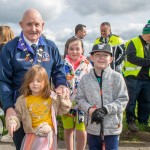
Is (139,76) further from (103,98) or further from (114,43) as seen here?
(103,98)

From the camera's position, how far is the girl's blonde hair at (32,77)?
124 inches

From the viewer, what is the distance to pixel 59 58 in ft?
11.5

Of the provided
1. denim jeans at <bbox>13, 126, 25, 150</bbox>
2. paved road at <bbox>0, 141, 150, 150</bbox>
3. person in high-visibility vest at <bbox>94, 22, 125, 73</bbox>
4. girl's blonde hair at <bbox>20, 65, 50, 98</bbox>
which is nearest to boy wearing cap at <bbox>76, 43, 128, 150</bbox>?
girl's blonde hair at <bbox>20, 65, 50, 98</bbox>

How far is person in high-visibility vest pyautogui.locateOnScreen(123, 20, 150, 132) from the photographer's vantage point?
19.0 feet

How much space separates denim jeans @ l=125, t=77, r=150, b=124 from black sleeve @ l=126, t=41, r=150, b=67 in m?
0.35

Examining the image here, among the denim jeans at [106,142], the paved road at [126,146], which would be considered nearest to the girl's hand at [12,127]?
the denim jeans at [106,142]

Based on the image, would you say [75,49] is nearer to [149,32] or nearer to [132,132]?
[149,32]

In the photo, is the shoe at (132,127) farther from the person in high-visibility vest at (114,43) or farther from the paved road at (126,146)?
the person in high-visibility vest at (114,43)

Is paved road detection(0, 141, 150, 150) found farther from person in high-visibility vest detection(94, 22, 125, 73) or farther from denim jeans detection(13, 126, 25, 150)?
person in high-visibility vest detection(94, 22, 125, 73)

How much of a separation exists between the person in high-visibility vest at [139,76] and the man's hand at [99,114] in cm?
251

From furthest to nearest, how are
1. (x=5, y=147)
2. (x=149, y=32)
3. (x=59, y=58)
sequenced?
(x=149, y=32), (x=5, y=147), (x=59, y=58)

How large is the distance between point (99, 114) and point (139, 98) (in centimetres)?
303

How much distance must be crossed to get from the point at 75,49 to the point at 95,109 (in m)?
1.15

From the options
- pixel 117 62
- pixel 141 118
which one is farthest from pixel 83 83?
pixel 117 62
